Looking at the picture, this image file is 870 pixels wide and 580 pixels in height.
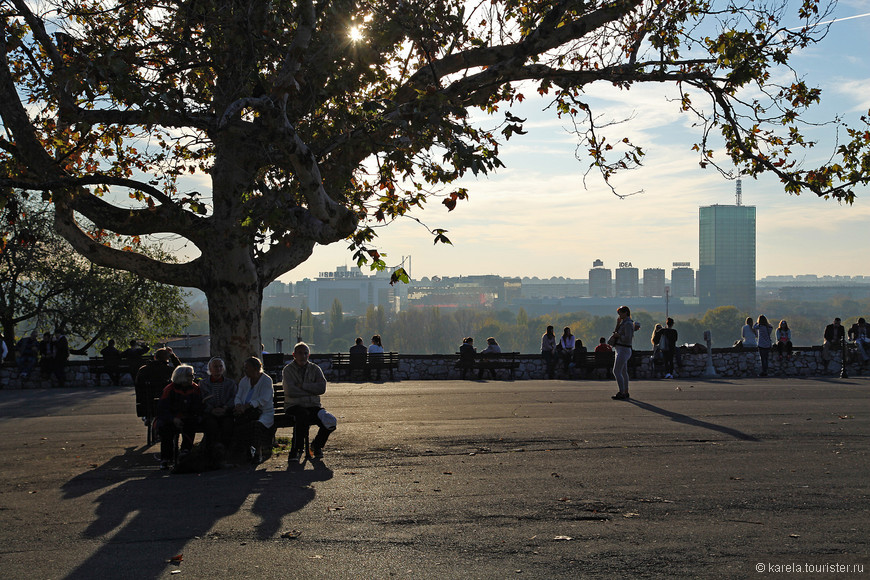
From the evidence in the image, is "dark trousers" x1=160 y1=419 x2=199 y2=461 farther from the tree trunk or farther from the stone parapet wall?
the stone parapet wall

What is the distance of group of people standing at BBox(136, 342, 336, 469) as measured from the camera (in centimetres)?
971

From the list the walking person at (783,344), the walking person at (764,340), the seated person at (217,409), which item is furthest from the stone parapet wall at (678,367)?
the seated person at (217,409)

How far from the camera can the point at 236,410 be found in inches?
385

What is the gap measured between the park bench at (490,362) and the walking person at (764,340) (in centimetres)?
640

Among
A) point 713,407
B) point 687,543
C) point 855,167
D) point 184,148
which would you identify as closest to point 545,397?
point 713,407

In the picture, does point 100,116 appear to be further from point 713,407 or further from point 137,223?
point 713,407

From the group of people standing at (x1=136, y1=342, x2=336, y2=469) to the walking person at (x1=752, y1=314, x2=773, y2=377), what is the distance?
52.4 ft

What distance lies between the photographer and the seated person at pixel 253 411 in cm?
970

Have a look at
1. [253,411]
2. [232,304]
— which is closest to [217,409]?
[253,411]

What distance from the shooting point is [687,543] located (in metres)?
6.11

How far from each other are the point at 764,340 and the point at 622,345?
9.34 meters

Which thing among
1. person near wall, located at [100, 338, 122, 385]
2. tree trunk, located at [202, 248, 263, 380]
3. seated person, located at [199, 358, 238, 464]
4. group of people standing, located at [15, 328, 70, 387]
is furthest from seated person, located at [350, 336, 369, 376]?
seated person, located at [199, 358, 238, 464]

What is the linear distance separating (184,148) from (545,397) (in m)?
8.22

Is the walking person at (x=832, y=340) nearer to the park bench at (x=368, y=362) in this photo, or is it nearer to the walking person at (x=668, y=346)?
the walking person at (x=668, y=346)
